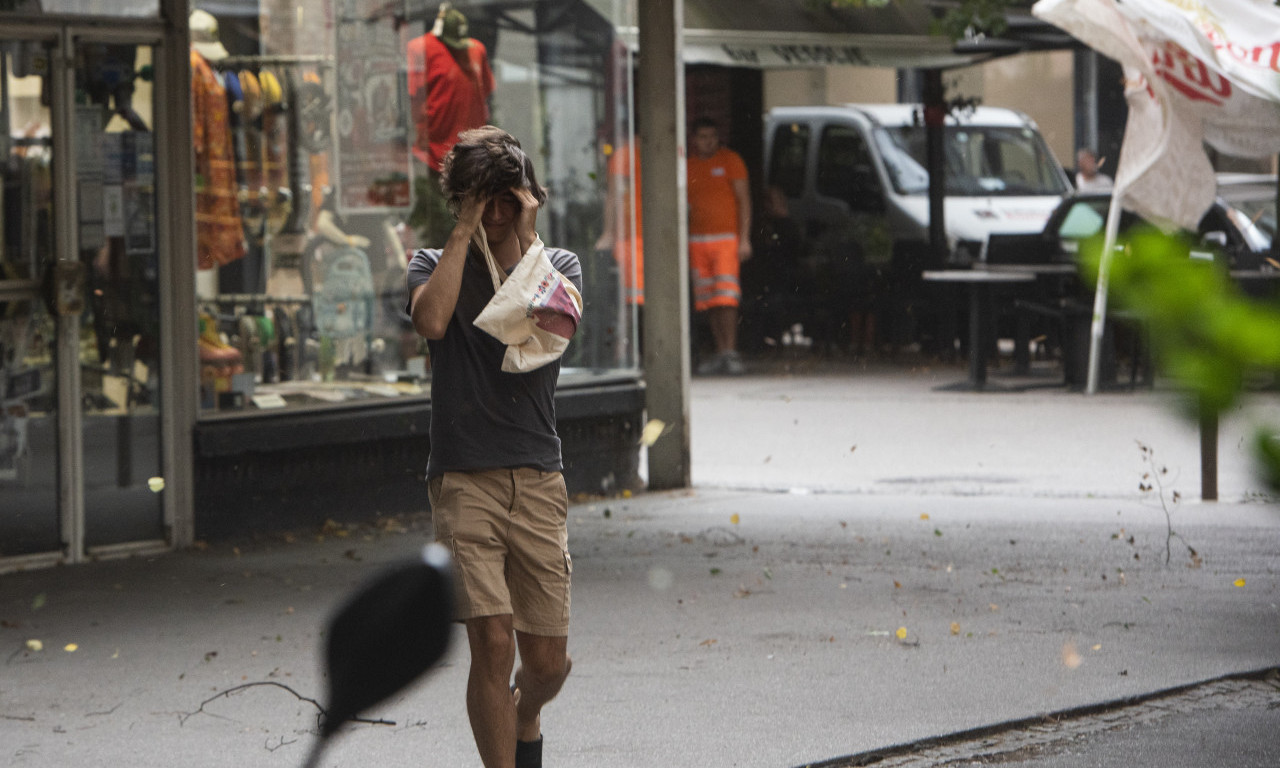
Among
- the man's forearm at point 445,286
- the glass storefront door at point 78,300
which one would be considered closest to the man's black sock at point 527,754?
the man's forearm at point 445,286

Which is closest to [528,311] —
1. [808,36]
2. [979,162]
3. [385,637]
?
[385,637]

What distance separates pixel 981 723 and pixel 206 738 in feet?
7.33

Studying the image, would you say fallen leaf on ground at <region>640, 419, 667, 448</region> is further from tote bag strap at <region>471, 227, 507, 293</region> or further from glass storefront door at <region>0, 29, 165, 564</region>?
tote bag strap at <region>471, 227, 507, 293</region>

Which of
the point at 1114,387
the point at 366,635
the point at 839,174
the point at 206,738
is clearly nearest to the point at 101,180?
the point at 206,738

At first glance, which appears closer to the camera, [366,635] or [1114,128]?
[366,635]

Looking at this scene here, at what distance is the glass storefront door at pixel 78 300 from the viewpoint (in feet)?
23.5

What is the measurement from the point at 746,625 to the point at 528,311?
2.69 metres

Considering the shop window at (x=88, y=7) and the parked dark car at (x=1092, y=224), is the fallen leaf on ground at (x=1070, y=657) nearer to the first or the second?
the shop window at (x=88, y=7)

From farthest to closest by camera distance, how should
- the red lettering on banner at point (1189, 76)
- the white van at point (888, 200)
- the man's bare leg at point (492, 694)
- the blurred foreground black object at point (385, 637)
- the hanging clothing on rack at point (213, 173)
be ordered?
the white van at point (888, 200) < the red lettering on banner at point (1189, 76) < the hanging clothing on rack at point (213, 173) < the man's bare leg at point (492, 694) < the blurred foreground black object at point (385, 637)

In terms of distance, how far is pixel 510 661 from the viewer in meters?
3.88

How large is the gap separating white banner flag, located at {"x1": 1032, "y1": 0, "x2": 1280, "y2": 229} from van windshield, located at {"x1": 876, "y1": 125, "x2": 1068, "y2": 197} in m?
6.25

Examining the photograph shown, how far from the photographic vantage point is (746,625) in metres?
6.28

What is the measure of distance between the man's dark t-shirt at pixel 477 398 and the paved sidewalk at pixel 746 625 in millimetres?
1013

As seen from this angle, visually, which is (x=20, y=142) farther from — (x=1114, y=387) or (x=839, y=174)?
(x=839, y=174)
